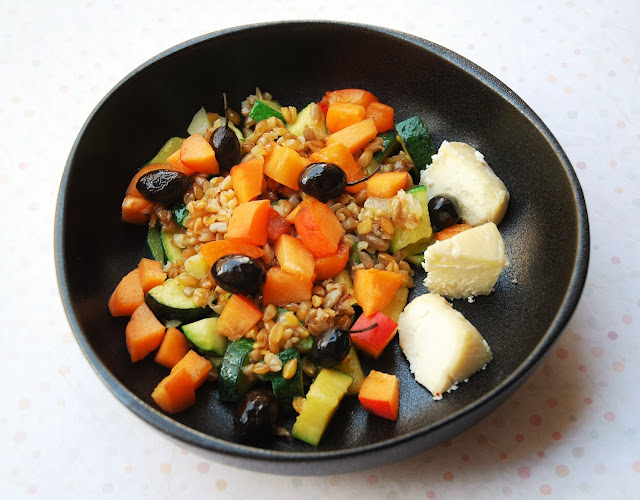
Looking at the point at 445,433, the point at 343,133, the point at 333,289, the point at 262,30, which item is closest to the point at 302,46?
the point at 262,30

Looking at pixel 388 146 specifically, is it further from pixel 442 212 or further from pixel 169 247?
pixel 169 247

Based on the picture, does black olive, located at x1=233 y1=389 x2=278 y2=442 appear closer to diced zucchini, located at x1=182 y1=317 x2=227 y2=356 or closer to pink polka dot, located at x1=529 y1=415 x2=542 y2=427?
diced zucchini, located at x1=182 y1=317 x2=227 y2=356

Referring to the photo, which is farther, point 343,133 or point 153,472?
point 343,133

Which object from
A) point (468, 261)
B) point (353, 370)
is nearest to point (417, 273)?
point (468, 261)

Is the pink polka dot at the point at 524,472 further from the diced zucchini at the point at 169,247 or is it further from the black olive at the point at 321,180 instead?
the diced zucchini at the point at 169,247

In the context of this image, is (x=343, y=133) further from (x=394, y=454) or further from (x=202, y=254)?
(x=394, y=454)

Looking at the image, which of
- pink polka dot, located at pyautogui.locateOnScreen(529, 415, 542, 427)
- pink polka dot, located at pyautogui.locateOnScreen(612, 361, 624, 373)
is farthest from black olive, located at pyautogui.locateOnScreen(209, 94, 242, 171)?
pink polka dot, located at pyautogui.locateOnScreen(612, 361, 624, 373)
